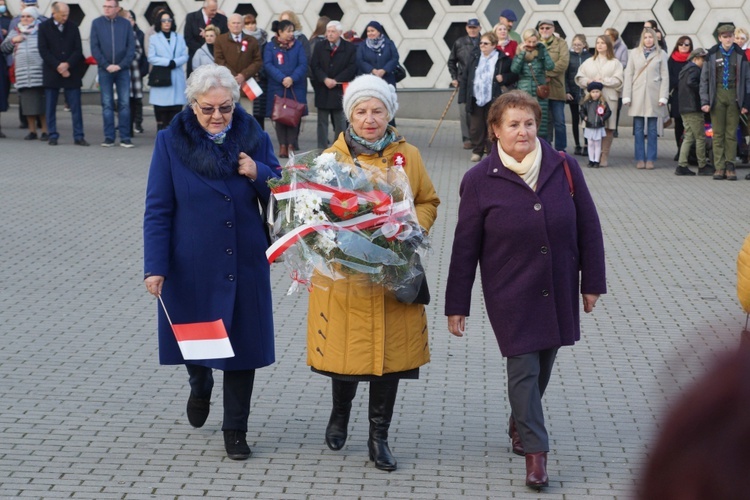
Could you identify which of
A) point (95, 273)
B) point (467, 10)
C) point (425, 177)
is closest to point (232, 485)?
point (425, 177)

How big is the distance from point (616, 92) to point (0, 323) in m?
10.8

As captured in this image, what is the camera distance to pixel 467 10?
2178 cm

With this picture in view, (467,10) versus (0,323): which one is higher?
(467,10)

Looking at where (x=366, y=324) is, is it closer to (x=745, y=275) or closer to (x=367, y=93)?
(x=367, y=93)

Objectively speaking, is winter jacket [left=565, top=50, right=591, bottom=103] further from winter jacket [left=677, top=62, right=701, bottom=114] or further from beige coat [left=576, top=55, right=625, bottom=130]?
winter jacket [left=677, top=62, right=701, bottom=114]

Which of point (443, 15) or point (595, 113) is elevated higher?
point (443, 15)

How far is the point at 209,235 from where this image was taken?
17.1 feet

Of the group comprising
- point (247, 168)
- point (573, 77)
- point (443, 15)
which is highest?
point (443, 15)

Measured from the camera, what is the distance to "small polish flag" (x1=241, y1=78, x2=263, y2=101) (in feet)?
52.8

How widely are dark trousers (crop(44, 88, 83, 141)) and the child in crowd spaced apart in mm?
7090

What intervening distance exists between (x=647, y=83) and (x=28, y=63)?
8676 mm

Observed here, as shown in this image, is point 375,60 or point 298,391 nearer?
point 298,391

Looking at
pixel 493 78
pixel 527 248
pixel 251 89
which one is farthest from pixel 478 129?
pixel 527 248

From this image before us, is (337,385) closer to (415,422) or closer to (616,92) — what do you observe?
(415,422)
